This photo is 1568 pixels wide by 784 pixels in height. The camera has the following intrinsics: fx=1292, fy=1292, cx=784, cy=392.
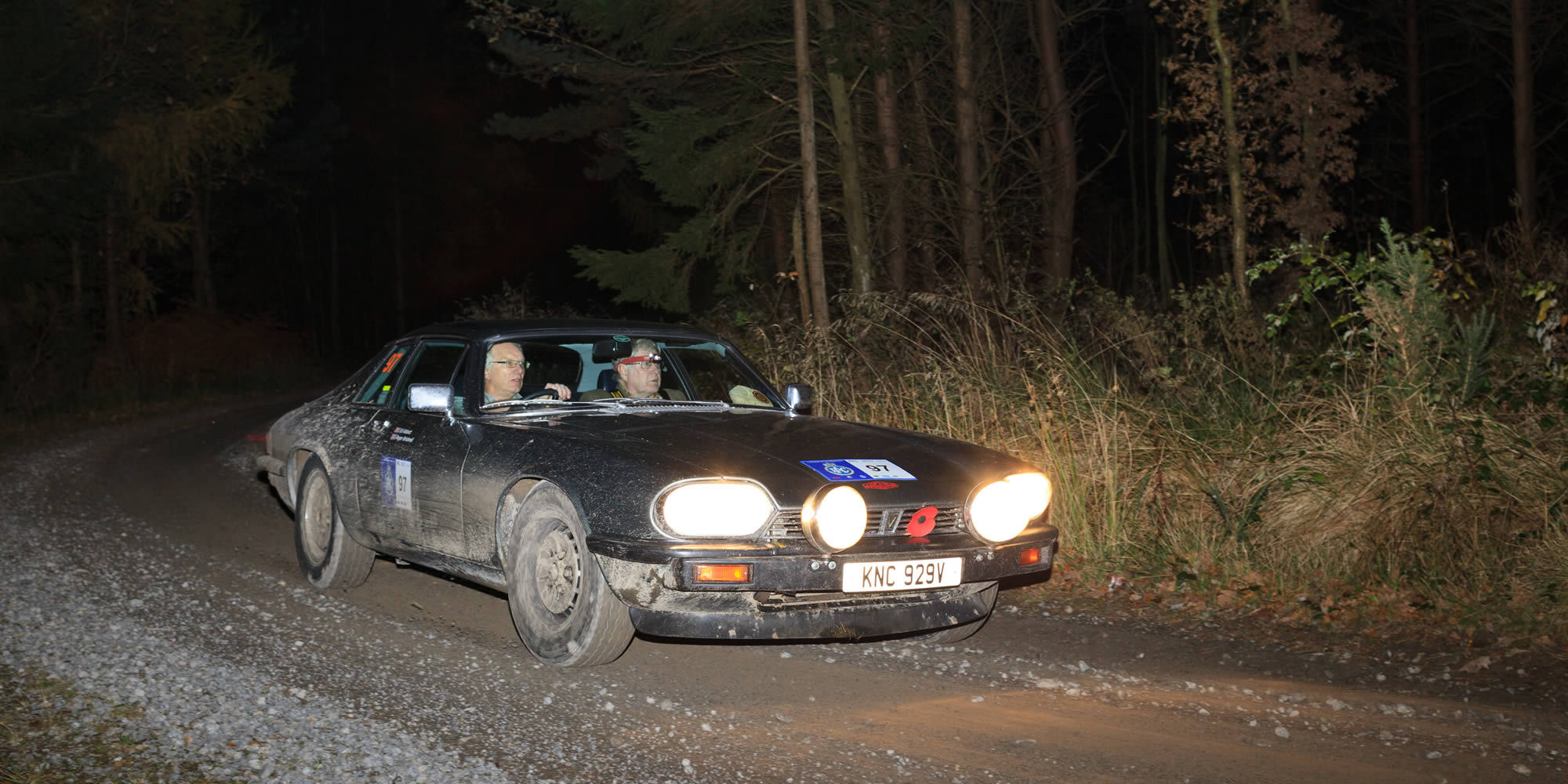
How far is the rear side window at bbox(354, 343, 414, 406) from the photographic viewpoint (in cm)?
697

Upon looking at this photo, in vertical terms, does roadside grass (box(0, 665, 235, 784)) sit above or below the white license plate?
below

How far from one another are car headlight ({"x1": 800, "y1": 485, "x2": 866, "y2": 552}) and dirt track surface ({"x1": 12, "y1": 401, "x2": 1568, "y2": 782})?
607mm

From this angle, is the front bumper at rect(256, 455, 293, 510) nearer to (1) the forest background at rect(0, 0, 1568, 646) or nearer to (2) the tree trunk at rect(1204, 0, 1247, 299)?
(1) the forest background at rect(0, 0, 1568, 646)

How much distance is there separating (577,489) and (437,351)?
2.49 m

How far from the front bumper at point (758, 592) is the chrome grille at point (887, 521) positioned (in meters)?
0.03

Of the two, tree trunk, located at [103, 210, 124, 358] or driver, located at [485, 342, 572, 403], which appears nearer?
A: driver, located at [485, 342, 572, 403]

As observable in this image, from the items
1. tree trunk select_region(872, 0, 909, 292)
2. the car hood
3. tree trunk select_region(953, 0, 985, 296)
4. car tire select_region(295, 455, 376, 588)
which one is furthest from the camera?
tree trunk select_region(872, 0, 909, 292)

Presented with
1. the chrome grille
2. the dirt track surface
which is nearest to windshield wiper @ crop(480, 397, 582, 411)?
the dirt track surface

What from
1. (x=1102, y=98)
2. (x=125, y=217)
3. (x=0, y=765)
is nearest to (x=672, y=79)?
(x=0, y=765)

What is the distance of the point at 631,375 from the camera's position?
6.66 meters

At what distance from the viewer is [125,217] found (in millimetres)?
30375

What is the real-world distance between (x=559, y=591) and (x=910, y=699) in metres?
1.48

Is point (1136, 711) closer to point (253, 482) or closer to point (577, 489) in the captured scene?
point (577, 489)

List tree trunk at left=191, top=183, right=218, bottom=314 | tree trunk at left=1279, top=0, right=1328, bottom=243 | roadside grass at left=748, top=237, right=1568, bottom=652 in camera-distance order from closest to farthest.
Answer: roadside grass at left=748, top=237, right=1568, bottom=652 → tree trunk at left=1279, top=0, right=1328, bottom=243 → tree trunk at left=191, top=183, right=218, bottom=314
